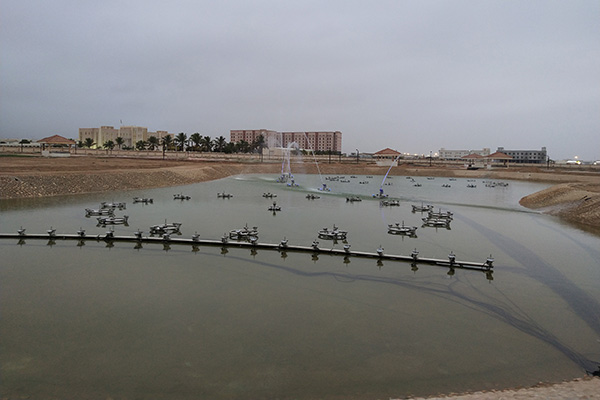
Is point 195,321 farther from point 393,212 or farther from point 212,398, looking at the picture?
point 393,212

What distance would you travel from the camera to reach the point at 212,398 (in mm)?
8664

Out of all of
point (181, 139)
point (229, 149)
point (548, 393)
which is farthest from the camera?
point (229, 149)

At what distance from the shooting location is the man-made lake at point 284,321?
9.37 m

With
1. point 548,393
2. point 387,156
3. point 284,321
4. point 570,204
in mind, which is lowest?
point 284,321

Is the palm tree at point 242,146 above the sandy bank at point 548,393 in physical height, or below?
above

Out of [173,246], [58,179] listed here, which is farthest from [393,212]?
[58,179]

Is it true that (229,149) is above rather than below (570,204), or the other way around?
above

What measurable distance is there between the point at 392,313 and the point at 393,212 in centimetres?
2689

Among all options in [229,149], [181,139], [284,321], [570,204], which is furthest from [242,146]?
[284,321]

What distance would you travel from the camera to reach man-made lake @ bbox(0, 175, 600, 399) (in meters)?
9.37

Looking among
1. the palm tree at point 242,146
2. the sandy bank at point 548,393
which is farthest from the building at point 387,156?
the sandy bank at point 548,393

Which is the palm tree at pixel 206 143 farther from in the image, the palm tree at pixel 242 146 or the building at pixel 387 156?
the building at pixel 387 156

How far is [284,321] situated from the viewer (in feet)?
41.4

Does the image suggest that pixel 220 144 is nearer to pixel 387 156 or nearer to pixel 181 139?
pixel 181 139
